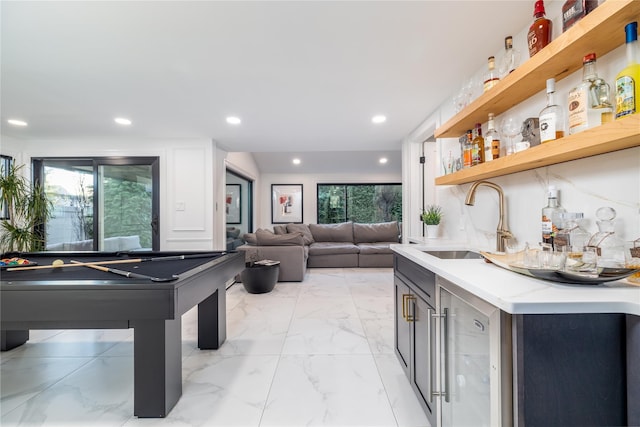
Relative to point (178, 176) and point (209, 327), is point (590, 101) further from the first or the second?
point (178, 176)

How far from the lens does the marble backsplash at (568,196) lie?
38.7 inches

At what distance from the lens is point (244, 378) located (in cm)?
180

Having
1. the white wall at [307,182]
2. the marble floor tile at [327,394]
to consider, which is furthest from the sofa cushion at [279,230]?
the marble floor tile at [327,394]

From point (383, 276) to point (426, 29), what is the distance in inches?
153

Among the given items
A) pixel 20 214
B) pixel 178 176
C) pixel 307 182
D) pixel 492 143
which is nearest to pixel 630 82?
pixel 492 143

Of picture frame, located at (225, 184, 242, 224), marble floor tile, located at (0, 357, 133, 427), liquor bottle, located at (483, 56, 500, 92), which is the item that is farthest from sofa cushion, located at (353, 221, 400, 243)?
marble floor tile, located at (0, 357, 133, 427)

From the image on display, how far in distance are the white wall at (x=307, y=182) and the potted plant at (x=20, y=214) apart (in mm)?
4171

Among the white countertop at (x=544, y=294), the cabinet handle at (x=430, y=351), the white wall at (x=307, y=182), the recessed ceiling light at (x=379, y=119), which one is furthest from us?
the white wall at (x=307, y=182)

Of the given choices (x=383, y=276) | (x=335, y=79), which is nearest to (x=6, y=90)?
(x=335, y=79)

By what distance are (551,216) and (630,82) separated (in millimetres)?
568

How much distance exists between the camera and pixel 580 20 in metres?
0.95

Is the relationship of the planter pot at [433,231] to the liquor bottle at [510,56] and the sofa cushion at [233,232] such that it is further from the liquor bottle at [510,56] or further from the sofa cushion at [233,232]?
the sofa cushion at [233,232]

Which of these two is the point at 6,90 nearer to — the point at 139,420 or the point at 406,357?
the point at 139,420

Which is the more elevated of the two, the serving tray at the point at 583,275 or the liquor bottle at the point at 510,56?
the liquor bottle at the point at 510,56
